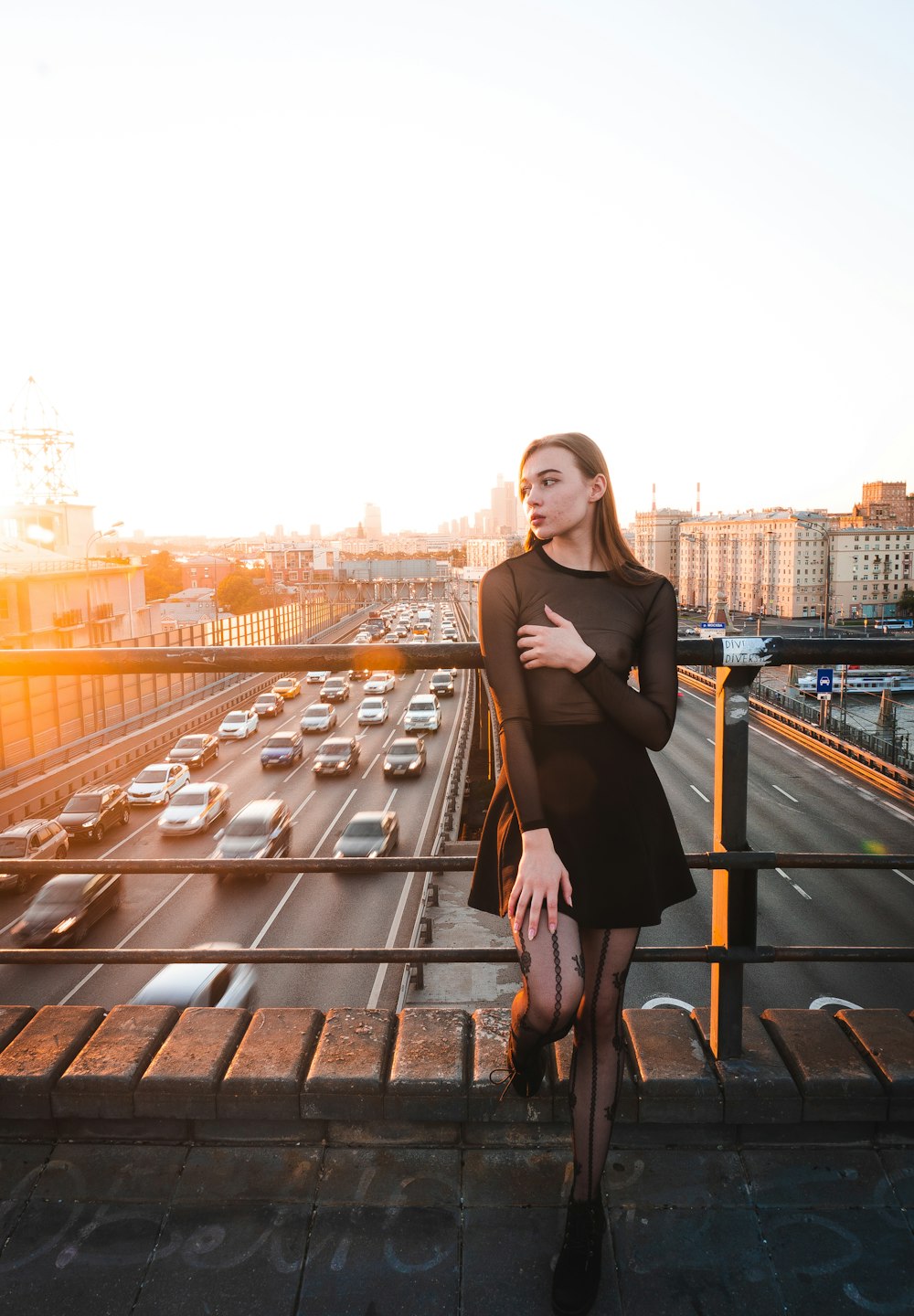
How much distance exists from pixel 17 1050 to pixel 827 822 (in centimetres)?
2958

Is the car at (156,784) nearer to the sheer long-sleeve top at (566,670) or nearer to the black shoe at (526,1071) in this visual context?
the black shoe at (526,1071)

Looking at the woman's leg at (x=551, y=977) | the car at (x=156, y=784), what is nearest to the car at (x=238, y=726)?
the car at (x=156, y=784)

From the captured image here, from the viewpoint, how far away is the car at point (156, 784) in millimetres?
22375

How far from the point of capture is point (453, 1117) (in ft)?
6.58

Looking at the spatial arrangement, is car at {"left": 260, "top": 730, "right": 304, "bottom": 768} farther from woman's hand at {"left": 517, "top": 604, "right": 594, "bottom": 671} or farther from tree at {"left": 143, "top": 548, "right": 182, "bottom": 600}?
tree at {"left": 143, "top": 548, "right": 182, "bottom": 600}

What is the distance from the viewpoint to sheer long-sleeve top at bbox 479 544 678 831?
1.70m

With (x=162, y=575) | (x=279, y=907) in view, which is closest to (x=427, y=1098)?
(x=279, y=907)

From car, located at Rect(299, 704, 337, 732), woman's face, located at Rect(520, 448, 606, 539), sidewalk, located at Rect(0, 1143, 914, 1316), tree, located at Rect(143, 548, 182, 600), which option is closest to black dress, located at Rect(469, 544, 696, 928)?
woman's face, located at Rect(520, 448, 606, 539)

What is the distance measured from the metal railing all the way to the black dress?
0.14m

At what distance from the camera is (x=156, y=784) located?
74.8 ft

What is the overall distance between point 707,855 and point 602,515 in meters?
0.90

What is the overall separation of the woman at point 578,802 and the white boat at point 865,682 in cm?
5046

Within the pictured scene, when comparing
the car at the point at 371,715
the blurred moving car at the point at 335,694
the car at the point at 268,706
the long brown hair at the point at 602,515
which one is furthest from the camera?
the blurred moving car at the point at 335,694

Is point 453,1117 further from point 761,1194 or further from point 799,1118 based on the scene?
point 799,1118
